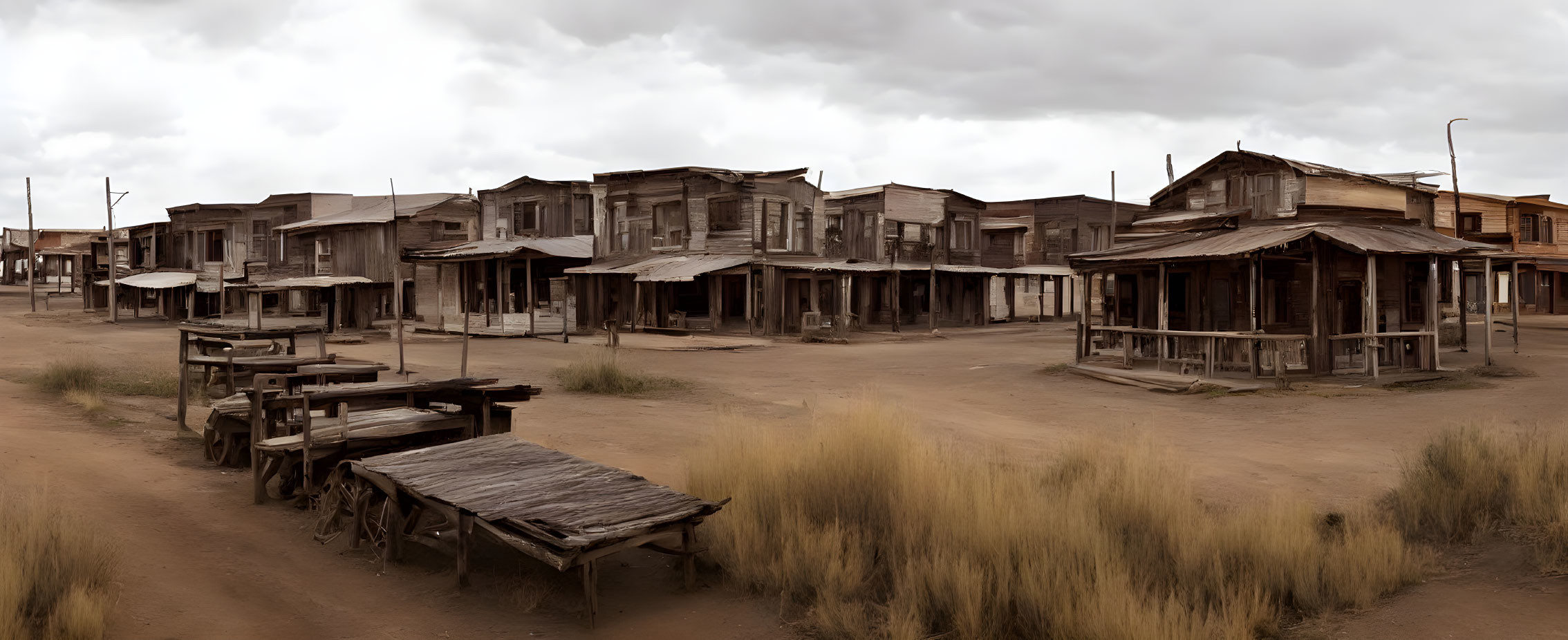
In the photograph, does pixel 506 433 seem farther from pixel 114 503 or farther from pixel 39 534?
pixel 39 534

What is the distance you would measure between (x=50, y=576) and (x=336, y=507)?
2421 mm

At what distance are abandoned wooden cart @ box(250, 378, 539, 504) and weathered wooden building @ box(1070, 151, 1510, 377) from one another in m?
13.6

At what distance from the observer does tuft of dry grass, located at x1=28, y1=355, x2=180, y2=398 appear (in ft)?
52.2

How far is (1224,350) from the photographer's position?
809 inches

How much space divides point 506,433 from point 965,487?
15.8 ft

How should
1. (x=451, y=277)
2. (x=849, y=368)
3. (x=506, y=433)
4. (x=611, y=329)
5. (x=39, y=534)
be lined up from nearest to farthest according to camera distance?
(x=39, y=534), (x=506, y=433), (x=849, y=368), (x=611, y=329), (x=451, y=277)

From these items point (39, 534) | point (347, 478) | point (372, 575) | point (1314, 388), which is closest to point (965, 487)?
point (372, 575)

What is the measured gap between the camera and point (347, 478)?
8.69m

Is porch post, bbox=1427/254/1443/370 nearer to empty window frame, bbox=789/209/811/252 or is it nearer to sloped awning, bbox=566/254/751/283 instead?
sloped awning, bbox=566/254/751/283

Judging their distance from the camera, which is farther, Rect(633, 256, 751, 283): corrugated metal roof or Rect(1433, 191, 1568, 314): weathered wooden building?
Rect(1433, 191, 1568, 314): weathered wooden building

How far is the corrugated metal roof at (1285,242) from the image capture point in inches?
709

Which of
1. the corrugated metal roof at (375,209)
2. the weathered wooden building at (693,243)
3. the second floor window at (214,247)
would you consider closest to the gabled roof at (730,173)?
the weathered wooden building at (693,243)

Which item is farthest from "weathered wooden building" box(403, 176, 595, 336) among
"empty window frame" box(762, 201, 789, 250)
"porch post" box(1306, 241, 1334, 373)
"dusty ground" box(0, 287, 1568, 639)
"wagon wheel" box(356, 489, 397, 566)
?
"wagon wheel" box(356, 489, 397, 566)

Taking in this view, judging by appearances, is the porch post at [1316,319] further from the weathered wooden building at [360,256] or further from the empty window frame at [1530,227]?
the weathered wooden building at [360,256]
